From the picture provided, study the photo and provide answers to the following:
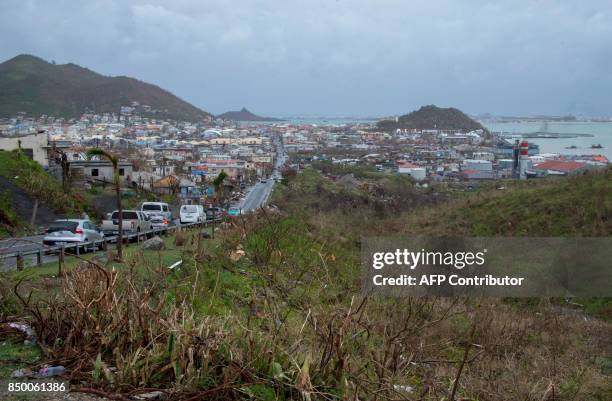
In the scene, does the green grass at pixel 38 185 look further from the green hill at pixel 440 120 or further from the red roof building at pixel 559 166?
the green hill at pixel 440 120

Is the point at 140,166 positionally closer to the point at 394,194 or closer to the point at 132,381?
the point at 394,194

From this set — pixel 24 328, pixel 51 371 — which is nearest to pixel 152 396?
pixel 51 371

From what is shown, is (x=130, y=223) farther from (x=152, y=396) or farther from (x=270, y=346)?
(x=152, y=396)

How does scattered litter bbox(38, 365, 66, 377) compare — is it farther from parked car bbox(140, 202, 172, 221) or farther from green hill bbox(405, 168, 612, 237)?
parked car bbox(140, 202, 172, 221)

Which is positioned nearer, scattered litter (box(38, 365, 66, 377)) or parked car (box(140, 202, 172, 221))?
scattered litter (box(38, 365, 66, 377))

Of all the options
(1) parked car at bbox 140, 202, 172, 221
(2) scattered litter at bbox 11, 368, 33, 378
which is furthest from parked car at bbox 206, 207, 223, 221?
(2) scattered litter at bbox 11, 368, 33, 378

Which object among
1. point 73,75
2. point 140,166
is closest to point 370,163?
point 140,166

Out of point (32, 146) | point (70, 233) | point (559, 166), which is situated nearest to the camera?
point (70, 233)

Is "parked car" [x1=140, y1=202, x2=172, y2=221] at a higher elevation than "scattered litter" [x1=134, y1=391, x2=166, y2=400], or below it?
below
